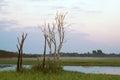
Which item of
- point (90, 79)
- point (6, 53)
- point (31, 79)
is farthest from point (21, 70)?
point (6, 53)

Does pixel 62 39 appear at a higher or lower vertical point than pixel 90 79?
higher

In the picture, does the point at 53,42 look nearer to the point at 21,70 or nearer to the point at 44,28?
the point at 44,28

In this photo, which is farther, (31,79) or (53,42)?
(53,42)

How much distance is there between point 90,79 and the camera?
72.8 feet

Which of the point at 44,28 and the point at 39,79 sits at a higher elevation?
the point at 44,28

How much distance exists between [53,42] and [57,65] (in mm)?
7046

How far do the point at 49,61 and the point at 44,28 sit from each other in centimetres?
620

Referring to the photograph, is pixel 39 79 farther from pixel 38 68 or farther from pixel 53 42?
pixel 53 42

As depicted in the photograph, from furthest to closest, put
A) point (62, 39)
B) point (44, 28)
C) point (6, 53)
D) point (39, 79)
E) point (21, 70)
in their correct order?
1. point (6, 53)
2. point (62, 39)
3. point (44, 28)
4. point (21, 70)
5. point (39, 79)

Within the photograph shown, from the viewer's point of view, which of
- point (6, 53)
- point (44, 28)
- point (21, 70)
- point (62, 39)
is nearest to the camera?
point (21, 70)

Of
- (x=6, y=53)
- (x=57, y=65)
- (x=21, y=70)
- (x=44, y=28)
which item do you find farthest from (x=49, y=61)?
(x=6, y=53)

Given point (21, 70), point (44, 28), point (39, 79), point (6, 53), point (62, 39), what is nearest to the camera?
point (39, 79)

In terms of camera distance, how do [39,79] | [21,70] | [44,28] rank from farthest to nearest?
1. [44,28]
2. [21,70]
3. [39,79]

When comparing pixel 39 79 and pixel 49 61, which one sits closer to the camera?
pixel 39 79
